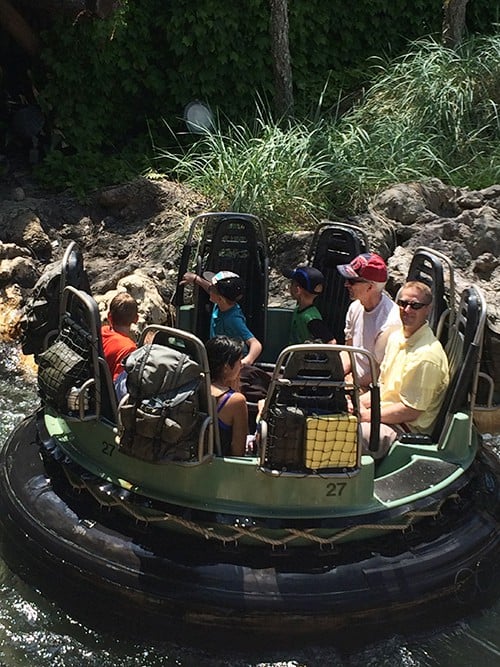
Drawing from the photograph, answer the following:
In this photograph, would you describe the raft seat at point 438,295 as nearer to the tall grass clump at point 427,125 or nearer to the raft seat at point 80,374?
the raft seat at point 80,374

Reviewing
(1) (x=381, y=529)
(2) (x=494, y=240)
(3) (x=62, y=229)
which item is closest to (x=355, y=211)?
(2) (x=494, y=240)

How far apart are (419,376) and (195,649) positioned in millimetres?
1575

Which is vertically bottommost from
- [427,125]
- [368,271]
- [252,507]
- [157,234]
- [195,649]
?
[195,649]

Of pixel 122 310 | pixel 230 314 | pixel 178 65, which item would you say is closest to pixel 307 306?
pixel 230 314

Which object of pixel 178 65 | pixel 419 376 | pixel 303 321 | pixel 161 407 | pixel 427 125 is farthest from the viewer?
pixel 178 65

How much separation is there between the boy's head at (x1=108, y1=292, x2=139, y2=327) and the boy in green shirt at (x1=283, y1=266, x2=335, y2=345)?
110cm

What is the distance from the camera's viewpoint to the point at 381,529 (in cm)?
379

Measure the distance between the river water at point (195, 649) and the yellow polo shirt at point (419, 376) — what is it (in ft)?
3.09

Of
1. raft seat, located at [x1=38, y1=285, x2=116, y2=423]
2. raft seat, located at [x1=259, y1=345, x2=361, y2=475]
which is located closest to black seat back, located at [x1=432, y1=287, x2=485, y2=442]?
raft seat, located at [x1=259, y1=345, x2=361, y2=475]

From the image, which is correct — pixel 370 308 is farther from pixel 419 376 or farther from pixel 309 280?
pixel 419 376

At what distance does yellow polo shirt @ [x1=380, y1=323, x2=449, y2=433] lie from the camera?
412 centimetres

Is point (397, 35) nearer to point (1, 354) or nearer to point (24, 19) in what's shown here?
point (24, 19)

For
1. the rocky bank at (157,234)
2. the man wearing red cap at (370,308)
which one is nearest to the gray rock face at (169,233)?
the rocky bank at (157,234)

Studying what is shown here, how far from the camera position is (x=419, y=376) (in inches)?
162
